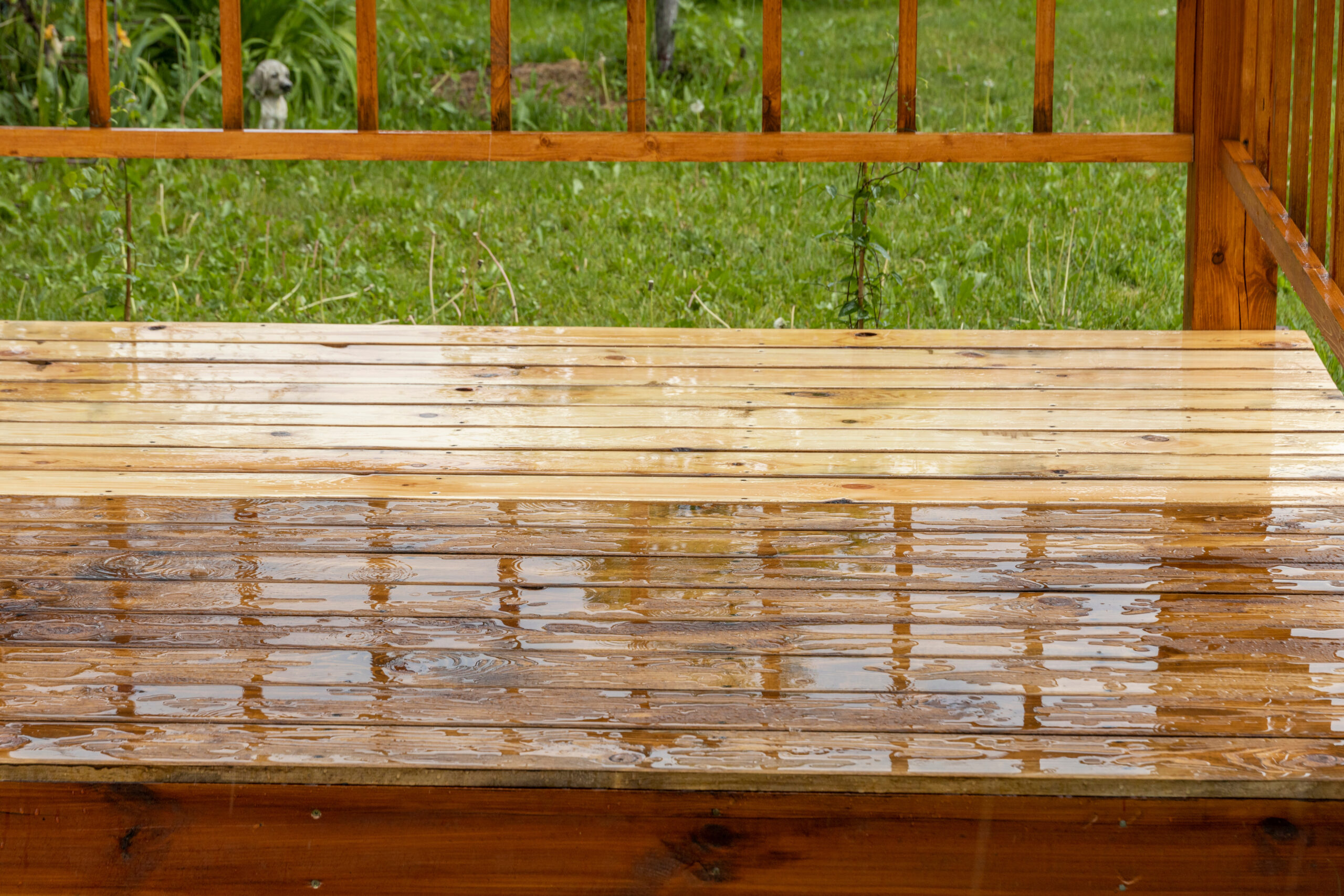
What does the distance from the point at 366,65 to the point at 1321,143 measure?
4.77ft

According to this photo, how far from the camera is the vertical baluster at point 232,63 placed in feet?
7.23

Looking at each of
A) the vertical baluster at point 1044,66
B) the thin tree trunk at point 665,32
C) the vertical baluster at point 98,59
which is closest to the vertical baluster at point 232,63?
the vertical baluster at point 98,59

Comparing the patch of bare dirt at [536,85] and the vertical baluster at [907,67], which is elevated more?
the patch of bare dirt at [536,85]

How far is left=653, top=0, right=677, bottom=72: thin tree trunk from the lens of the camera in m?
5.18

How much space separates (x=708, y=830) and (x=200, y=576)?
0.67 m

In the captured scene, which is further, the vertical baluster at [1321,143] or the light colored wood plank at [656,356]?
the light colored wood plank at [656,356]

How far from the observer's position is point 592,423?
1926 millimetres

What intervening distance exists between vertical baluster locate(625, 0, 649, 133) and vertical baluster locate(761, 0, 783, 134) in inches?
7.8

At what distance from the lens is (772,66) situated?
2195 millimetres

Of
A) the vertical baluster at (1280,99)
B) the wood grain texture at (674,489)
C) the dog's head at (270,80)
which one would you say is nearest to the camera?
the wood grain texture at (674,489)

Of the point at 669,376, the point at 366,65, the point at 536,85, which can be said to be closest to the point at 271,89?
the point at 536,85

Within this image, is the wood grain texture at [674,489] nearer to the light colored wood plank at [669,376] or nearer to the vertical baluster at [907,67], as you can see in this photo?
the light colored wood plank at [669,376]

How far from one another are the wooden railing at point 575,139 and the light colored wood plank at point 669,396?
427 millimetres

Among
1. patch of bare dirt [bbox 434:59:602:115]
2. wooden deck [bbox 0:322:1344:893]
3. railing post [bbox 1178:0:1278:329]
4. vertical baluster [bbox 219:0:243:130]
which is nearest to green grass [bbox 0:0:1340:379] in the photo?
patch of bare dirt [bbox 434:59:602:115]
